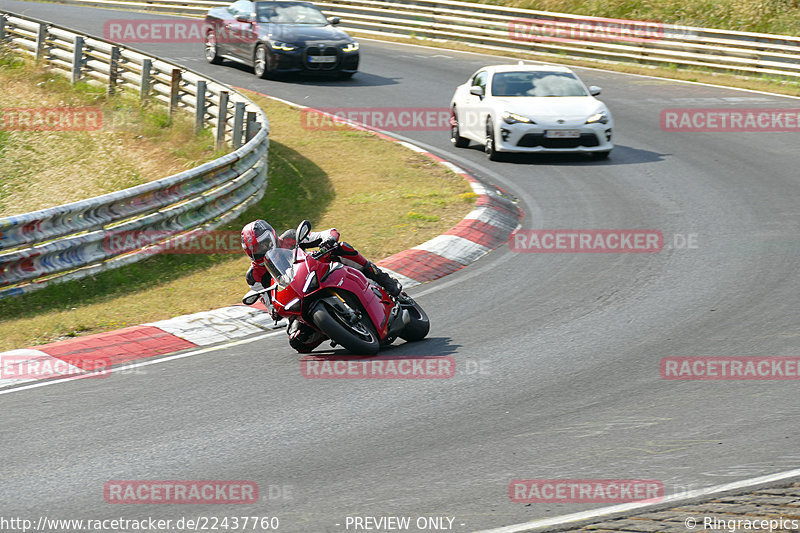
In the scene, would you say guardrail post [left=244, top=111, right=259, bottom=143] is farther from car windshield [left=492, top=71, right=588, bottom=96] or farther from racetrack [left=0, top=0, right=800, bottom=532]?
racetrack [left=0, top=0, right=800, bottom=532]

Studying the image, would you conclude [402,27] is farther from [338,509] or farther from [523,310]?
[338,509]

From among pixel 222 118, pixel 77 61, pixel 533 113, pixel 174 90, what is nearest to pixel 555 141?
pixel 533 113

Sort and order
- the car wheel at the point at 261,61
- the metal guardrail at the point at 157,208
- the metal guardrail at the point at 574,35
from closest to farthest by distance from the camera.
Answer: the metal guardrail at the point at 157,208
the car wheel at the point at 261,61
the metal guardrail at the point at 574,35

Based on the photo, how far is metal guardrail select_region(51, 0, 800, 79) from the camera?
26.3 metres

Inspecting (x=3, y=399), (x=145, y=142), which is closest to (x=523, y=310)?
(x=3, y=399)

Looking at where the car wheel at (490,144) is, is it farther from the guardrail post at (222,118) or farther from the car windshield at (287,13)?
the car windshield at (287,13)

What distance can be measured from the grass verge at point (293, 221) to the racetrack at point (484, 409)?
164 centimetres

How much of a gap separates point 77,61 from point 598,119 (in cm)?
1246

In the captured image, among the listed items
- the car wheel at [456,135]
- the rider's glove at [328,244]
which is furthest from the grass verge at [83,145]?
the rider's glove at [328,244]

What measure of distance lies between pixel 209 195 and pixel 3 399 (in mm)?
6029

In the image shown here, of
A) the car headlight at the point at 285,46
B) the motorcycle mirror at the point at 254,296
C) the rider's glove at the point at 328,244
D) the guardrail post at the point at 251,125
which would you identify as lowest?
the guardrail post at the point at 251,125

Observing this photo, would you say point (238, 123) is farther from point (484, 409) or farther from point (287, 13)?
point (484, 409)

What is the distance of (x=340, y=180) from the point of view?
1717cm

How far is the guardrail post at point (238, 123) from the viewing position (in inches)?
675
